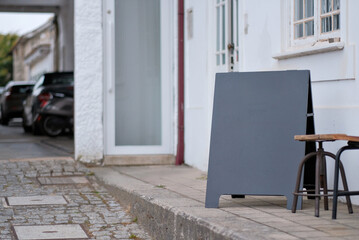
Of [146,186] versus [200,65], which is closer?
[146,186]

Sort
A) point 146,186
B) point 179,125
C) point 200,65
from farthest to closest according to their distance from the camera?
point 179,125 → point 200,65 → point 146,186

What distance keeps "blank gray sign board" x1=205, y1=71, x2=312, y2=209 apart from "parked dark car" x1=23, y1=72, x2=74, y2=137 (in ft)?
35.2

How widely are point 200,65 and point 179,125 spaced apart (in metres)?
1.14

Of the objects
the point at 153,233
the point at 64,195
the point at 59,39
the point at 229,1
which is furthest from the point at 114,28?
the point at 59,39

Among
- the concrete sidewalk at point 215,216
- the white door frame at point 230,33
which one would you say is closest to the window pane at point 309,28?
the concrete sidewalk at point 215,216

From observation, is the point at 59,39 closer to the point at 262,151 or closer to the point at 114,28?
the point at 114,28

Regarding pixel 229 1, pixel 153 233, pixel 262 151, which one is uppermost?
pixel 229 1

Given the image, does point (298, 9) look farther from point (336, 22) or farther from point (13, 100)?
point (13, 100)

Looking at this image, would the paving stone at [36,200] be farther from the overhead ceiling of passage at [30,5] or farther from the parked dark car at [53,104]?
the overhead ceiling of passage at [30,5]

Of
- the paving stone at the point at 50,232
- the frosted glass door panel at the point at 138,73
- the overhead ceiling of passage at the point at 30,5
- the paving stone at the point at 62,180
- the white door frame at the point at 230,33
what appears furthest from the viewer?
the overhead ceiling of passage at the point at 30,5

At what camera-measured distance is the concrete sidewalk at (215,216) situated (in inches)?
190

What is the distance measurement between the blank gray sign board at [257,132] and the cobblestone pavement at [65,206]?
3.74ft

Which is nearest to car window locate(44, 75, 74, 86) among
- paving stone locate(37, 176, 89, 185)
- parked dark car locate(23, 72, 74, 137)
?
parked dark car locate(23, 72, 74, 137)

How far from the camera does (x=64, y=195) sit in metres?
8.28
